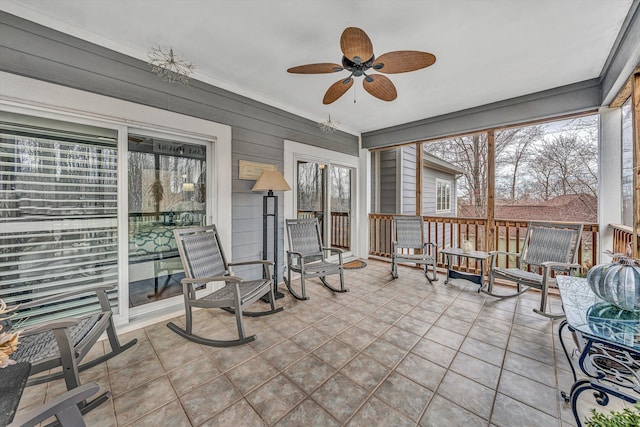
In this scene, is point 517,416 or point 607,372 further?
point 517,416

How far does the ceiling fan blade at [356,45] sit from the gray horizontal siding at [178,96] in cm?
190

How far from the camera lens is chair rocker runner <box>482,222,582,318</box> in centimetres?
284

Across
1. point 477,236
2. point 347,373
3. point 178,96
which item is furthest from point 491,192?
point 178,96

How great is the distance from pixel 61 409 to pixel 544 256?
4.47 m

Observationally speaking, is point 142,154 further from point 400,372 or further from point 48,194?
point 400,372

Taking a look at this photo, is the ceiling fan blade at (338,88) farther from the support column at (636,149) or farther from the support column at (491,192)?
the support column at (491,192)

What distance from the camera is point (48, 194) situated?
2.22 m

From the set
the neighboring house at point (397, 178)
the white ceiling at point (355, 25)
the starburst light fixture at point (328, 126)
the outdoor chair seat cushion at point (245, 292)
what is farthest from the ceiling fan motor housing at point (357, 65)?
the neighboring house at point (397, 178)

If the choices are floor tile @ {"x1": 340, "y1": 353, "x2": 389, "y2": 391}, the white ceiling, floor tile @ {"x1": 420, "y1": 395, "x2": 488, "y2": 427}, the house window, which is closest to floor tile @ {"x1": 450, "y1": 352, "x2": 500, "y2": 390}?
floor tile @ {"x1": 420, "y1": 395, "x2": 488, "y2": 427}

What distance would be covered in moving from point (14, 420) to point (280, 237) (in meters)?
3.18

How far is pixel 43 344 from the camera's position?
161 cm

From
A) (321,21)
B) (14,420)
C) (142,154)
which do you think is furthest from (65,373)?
(321,21)

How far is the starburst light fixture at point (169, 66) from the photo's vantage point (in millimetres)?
2574

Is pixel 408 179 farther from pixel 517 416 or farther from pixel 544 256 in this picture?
pixel 517 416
